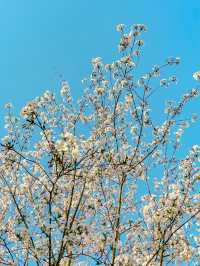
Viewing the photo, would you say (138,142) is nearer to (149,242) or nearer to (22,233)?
(149,242)

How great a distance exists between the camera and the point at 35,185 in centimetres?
1380

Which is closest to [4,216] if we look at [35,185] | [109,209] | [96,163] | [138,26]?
[35,185]

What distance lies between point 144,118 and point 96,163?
7.82 feet

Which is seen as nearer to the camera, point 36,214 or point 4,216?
point 36,214

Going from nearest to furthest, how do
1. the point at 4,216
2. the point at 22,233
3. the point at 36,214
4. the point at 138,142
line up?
1. the point at 22,233
2. the point at 36,214
3. the point at 138,142
4. the point at 4,216

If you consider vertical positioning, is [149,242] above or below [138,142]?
below

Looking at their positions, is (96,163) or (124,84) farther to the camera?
(124,84)

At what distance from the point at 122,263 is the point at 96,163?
246cm

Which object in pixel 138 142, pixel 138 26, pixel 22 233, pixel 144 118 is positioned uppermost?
pixel 138 26

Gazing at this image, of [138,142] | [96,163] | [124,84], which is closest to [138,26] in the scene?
[124,84]

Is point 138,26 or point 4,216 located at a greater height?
point 138,26

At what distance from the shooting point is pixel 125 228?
13.1m

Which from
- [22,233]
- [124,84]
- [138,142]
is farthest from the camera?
[124,84]

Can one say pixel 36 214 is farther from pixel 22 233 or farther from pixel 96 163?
pixel 96 163
